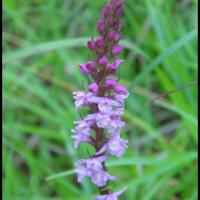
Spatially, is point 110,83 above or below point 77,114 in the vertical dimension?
below

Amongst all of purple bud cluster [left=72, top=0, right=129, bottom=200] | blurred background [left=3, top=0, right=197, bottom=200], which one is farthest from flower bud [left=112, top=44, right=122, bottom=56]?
blurred background [left=3, top=0, right=197, bottom=200]

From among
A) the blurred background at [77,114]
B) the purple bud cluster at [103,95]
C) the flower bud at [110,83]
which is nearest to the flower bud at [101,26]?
the purple bud cluster at [103,95]

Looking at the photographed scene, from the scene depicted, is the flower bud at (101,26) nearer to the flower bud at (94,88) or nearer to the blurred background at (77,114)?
the flower bud at (94,88)

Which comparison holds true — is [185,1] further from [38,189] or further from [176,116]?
[38,189]

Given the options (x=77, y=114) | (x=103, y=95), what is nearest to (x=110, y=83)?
(x=103, y=95)

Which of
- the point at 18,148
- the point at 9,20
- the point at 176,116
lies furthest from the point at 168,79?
the point at 9,20

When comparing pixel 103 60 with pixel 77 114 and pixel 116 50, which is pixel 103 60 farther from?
pixel 77 114
